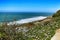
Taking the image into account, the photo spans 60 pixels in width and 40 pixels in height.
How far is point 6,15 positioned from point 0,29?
1.82 m

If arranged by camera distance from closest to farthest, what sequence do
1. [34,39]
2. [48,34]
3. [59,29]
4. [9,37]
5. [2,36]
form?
[9,37]
[2,36]
[34,39]
[48,34]
[59,29]

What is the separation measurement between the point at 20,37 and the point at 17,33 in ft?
0.87

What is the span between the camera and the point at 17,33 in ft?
36.2

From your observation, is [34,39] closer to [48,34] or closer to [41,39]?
[41,39]

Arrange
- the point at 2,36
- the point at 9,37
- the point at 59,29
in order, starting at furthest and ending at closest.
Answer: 1. the point at 59,29
2. the point at 2,36
3. the point at 9,37

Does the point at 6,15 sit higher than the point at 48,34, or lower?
higher

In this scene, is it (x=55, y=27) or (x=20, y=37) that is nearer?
(x=20, y=37)

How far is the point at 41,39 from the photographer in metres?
12.1

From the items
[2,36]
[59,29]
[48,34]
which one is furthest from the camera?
[59,29]

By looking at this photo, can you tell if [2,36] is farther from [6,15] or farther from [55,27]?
[55,27]

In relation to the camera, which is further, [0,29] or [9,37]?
[0,29]

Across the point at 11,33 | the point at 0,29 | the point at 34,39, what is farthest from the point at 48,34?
the point at 11,33

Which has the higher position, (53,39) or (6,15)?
(6,15)

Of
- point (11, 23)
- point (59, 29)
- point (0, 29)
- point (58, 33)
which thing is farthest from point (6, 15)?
point (59, 29)
